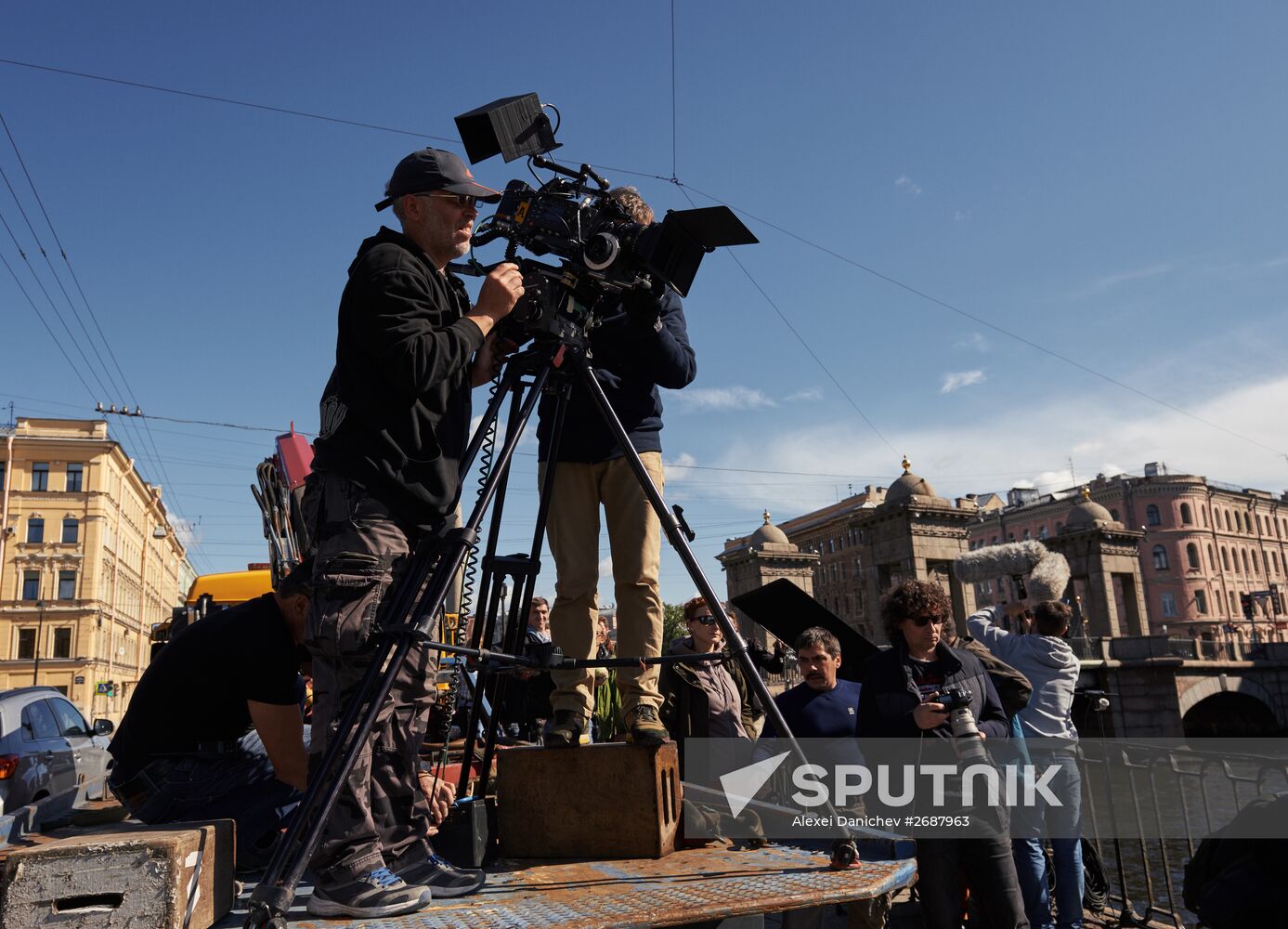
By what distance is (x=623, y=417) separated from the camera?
3600 millimetres

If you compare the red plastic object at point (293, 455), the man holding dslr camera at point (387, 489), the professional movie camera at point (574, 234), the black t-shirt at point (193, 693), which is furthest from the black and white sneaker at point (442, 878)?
the red plastic object at point (293, 455)

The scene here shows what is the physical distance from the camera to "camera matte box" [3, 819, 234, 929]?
1.70 m

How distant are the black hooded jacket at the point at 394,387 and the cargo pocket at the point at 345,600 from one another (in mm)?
211

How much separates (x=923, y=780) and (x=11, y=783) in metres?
8.77

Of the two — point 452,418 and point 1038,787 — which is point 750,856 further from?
point 1038,787

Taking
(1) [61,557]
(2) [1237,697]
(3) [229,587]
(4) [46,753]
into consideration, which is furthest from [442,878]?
(1) [61,557]

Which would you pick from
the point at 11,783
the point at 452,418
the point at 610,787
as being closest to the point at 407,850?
the point at 610,787

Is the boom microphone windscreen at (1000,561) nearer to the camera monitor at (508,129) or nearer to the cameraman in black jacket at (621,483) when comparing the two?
the cameraman in black jacket at (621,483)

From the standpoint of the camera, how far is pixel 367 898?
2.07 m

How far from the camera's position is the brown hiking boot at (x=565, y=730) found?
9.15 feet

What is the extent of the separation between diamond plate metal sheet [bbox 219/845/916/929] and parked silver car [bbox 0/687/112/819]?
7878 millimetres

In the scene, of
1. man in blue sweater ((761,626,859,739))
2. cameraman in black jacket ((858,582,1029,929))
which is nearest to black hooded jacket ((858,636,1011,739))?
cameraman in black jacket ((858,582,1029,929))

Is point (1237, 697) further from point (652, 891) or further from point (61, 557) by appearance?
point (61, 557)

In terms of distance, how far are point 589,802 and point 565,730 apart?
248 mm
